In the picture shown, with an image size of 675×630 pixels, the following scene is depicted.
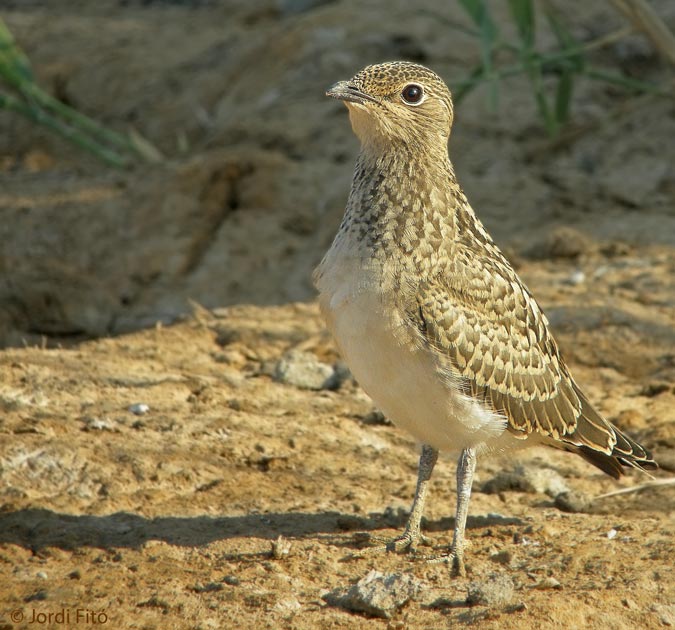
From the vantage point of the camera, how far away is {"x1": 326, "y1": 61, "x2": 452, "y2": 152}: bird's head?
5.09 m

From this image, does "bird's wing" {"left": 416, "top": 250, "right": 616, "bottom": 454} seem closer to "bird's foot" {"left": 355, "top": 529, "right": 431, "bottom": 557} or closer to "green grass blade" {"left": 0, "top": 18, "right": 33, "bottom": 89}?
"bird's foot" {"left": 355, "top": 529, "right": 431, "bottom": 557}

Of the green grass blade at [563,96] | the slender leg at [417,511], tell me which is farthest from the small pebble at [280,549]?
the green grass blade at [563,96]

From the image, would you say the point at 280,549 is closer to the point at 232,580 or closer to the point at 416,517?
the point at 232,580

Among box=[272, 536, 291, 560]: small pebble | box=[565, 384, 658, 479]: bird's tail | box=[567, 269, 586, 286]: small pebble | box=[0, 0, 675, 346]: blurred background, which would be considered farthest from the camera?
box=[0, 0, 675, 346]: blurred background

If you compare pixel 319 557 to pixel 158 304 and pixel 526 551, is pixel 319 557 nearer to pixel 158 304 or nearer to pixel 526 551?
pixel 526 551

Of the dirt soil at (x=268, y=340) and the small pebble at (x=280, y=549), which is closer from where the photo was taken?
the dirt soil at (x=268, y=340)

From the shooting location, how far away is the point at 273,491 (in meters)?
5.68

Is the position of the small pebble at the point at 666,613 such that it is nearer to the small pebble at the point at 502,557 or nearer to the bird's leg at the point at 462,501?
the small pebble at the point at 502,557

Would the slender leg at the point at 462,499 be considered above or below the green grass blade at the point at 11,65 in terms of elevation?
below

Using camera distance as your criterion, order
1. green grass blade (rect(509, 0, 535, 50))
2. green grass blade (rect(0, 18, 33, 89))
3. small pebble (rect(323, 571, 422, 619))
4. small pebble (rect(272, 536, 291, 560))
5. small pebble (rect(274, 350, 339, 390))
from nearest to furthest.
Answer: small pebble (rect(323, 571, 422, 619)) → small pebble (rect(272, 536, 291, 560)) → small pebble (rect(274, 350, 339, 390)) → green grass blade (rect(509, 0, 535, 50)) → green grass blade (rect(0, 18, 33, 89))

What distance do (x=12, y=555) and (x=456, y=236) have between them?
96.7 inches

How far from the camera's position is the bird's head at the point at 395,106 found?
16.7ft

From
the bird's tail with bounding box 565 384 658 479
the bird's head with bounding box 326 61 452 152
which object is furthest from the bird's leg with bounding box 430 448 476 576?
the bird's head with bounding box 326 61 452 152

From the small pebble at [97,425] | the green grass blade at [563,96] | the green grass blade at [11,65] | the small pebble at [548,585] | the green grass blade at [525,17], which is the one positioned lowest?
the small pebble at [97,425]
